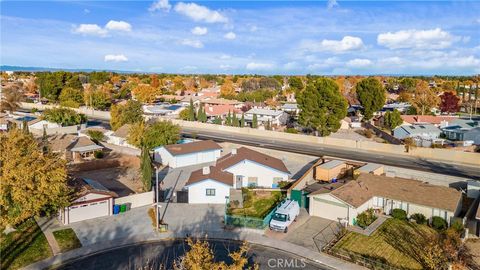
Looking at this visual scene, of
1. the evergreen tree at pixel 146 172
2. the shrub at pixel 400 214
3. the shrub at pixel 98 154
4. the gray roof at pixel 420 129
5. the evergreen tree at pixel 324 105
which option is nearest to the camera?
the shrub at pixel 400 214

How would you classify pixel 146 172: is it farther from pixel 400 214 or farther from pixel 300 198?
pixel 400 214

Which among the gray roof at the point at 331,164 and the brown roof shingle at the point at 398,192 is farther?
the gray roof at the point at 331,164

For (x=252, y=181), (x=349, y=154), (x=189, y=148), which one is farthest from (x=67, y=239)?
(x=349, y=154)

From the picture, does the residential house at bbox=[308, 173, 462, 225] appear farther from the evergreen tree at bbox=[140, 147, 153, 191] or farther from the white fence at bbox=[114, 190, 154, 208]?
the evergreen tree at bbox=[140, 147, 153, 191]

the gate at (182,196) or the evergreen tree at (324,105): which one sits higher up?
the evergreen tree at (324,105)

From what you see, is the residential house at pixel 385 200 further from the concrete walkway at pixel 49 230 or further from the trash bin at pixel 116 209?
the concrete walkway at pixel 49 230

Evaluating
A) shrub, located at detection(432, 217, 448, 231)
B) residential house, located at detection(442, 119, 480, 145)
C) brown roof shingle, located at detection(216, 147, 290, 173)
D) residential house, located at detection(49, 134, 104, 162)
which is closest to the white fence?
brown roof shingle, located at detection(216, 147, 290, 173)

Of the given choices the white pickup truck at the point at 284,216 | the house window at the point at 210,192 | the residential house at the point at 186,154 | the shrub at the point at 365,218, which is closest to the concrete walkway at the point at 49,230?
the house window at the point at 210,192
